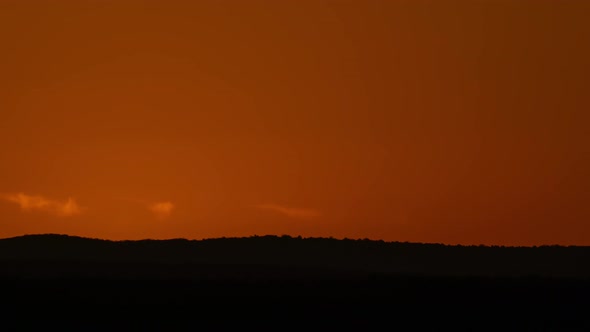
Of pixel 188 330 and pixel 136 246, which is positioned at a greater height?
pixel 136 246

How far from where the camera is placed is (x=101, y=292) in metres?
35.5

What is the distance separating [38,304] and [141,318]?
10.0 feet

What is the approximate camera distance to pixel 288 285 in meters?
37.1

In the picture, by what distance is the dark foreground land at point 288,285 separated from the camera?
31891 millimetres

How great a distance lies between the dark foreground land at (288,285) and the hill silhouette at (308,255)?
2.2 inches

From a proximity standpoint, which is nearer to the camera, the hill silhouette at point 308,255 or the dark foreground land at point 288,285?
the dark foreground land at point 288,285

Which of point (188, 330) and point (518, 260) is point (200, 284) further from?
point (518, 260)

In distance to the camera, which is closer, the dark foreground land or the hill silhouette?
the dark foreground land

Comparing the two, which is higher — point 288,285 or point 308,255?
point 308,255

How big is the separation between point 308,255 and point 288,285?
7.90m

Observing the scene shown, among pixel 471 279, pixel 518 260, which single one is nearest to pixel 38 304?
Result: pixel 471 279

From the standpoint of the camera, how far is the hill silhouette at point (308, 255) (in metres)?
42.8

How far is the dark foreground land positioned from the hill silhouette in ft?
0.18

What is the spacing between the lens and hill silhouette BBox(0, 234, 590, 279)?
140 feet
